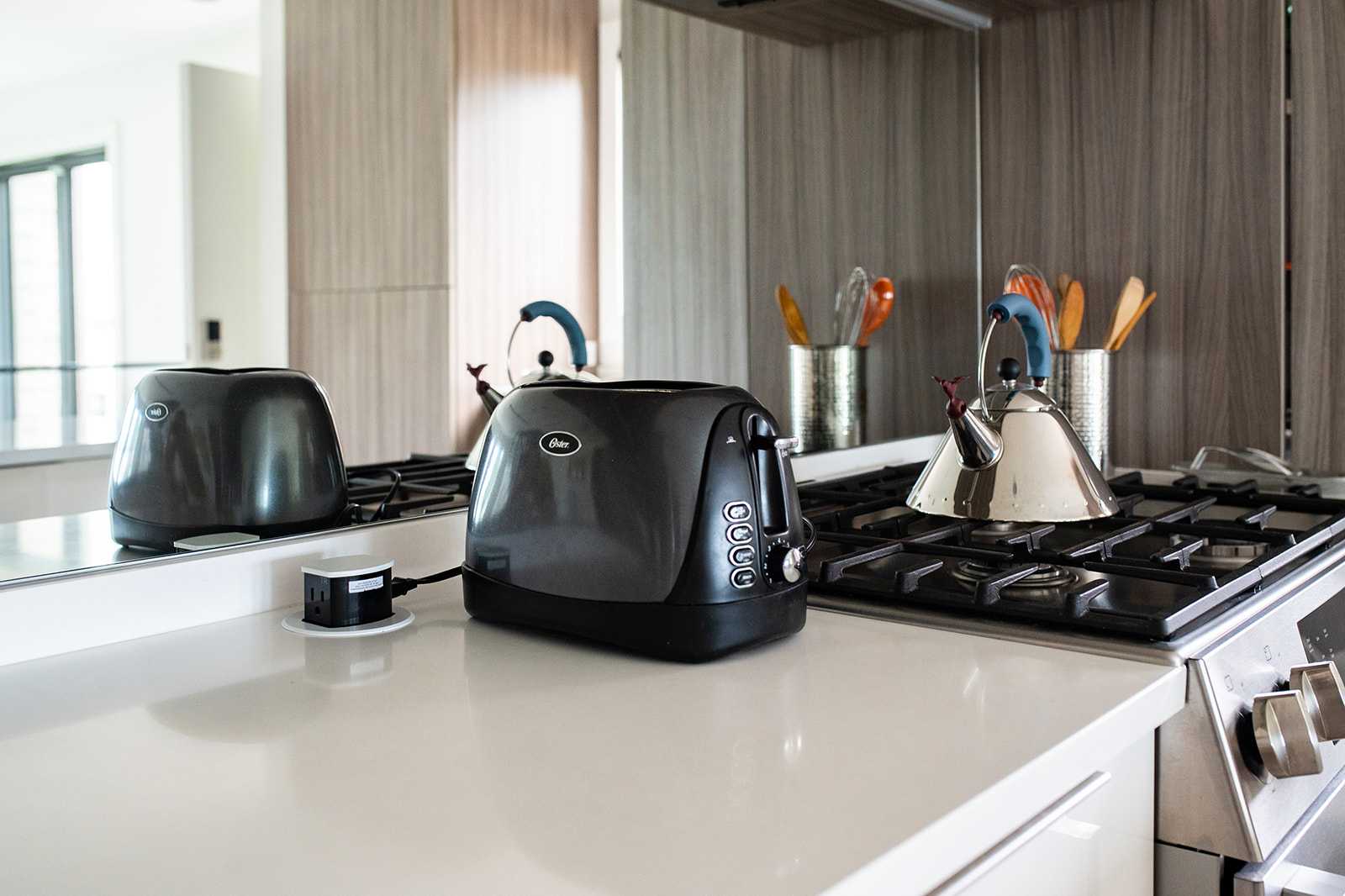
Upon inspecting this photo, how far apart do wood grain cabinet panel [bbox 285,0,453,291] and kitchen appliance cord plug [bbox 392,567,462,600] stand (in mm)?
260

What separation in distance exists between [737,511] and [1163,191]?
136 cm

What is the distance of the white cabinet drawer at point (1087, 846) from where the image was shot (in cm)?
67

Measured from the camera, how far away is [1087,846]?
0.77 m

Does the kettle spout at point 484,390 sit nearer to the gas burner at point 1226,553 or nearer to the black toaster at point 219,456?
the black toaster at point 219,456

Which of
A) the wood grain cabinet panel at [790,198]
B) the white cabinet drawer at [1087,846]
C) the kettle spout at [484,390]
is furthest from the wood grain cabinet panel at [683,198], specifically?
the white cabinet drawer at [1087,846]

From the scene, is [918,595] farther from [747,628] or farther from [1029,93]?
[1029,93]

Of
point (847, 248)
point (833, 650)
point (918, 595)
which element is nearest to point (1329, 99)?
point (847, 248)

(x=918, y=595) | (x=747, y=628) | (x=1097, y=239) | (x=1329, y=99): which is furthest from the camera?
(x=1097, y=239)

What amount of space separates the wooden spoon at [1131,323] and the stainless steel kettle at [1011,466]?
84 centimetres

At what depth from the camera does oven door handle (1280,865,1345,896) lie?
843 mm

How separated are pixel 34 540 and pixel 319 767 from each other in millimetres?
413

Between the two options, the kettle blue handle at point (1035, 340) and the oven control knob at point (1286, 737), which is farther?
the kettle blue handle at point (1035, 340)

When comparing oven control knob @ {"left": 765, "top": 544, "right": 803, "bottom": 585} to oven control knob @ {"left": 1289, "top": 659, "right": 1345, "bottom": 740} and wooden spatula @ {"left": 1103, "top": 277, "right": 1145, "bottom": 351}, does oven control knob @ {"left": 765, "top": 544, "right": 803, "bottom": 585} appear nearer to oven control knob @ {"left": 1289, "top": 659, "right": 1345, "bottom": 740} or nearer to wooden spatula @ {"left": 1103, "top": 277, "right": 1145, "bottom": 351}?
oven control knob @ {"left": 1289, "top": 659, "right": 1345, "bottom": 740}

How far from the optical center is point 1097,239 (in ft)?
6.56
